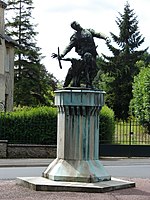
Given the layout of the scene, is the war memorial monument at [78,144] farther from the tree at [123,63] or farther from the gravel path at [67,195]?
the tree at [123,63]

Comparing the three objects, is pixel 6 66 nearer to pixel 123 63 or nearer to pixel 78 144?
pixel 123 63

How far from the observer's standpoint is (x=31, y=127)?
995 inches

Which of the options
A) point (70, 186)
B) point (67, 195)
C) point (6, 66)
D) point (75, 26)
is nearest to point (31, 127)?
point (75, 26)

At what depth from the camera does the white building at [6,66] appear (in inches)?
1554

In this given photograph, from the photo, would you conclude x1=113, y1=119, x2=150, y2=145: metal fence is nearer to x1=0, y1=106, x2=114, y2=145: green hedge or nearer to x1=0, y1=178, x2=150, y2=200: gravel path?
x1=0, y1=106, x2=114, y2=145: green hedge

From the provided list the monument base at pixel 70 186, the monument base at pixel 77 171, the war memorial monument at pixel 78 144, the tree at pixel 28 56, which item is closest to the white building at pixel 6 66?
the tree at pixel 28 56

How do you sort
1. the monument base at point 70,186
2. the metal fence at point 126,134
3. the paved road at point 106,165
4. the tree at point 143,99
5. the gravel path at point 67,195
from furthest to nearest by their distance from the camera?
the tree at point 143,99, the metal fence at point 126,134, the paved road at point 106,165, the monument base at point 70,186, the gravel path at point 67,195

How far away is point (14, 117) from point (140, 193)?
14807 mm

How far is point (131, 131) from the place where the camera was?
2689 cm

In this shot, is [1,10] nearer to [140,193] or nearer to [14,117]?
[14,117]

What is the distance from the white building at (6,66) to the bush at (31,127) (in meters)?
14.1

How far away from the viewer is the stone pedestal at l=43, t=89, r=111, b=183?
12.3m

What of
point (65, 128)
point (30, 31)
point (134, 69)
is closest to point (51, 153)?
point (65, 128)

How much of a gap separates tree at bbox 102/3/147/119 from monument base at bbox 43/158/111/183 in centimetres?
4054
